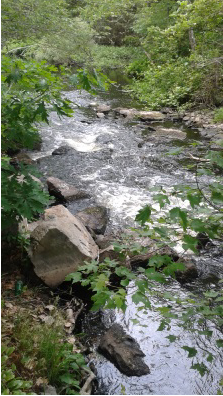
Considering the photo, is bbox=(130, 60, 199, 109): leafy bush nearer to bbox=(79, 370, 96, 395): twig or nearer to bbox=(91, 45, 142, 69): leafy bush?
bbox=(91, 45, 142, 69): leafy bush

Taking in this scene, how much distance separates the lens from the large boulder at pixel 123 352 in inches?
132

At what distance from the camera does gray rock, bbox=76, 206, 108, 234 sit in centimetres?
577

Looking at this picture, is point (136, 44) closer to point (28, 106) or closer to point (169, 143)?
point (169, 143)

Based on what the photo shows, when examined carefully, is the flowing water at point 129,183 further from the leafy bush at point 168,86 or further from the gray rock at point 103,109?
the leafy bush at point 168,86

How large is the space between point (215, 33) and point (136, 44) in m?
14.2

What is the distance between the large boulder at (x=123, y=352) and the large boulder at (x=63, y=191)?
3.64 meters

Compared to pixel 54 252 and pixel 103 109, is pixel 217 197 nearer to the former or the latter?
pixel 54 252

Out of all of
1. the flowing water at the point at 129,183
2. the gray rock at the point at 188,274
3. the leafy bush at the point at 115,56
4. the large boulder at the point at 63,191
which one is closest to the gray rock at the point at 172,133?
the flowing water at the point at 129,183

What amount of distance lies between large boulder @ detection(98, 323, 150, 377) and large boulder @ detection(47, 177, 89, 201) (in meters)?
3.64

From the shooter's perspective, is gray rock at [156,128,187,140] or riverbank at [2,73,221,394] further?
gray rock at [156,128,187,140]

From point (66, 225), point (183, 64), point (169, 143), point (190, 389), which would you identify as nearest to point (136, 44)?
point (183, 64)

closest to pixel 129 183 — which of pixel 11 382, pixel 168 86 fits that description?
pixel 11 382

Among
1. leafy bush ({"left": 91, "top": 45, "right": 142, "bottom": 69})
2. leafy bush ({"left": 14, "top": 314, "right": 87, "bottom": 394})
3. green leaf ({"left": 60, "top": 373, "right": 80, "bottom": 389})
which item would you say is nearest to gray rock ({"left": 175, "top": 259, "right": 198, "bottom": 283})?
leafy bush ({"left": 14, "top": 314, "right": 87, "bottom": 394})

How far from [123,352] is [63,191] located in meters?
4.08
